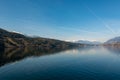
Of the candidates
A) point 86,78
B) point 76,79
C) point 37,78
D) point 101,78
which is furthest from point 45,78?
point 101,78

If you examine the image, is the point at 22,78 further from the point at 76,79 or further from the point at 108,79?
the point at 108,79

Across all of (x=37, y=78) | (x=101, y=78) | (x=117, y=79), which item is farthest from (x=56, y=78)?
(x=117, y=79)

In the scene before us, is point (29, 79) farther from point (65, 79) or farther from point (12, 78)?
point (65, 79)

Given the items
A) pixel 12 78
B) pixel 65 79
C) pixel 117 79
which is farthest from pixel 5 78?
pixel 117 79

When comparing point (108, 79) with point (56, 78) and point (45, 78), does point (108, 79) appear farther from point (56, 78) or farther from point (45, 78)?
point (45, 78)

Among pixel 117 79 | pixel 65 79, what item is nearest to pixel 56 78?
pixel 65 79

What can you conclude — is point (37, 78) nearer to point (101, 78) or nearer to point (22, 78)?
point (22, 78)
